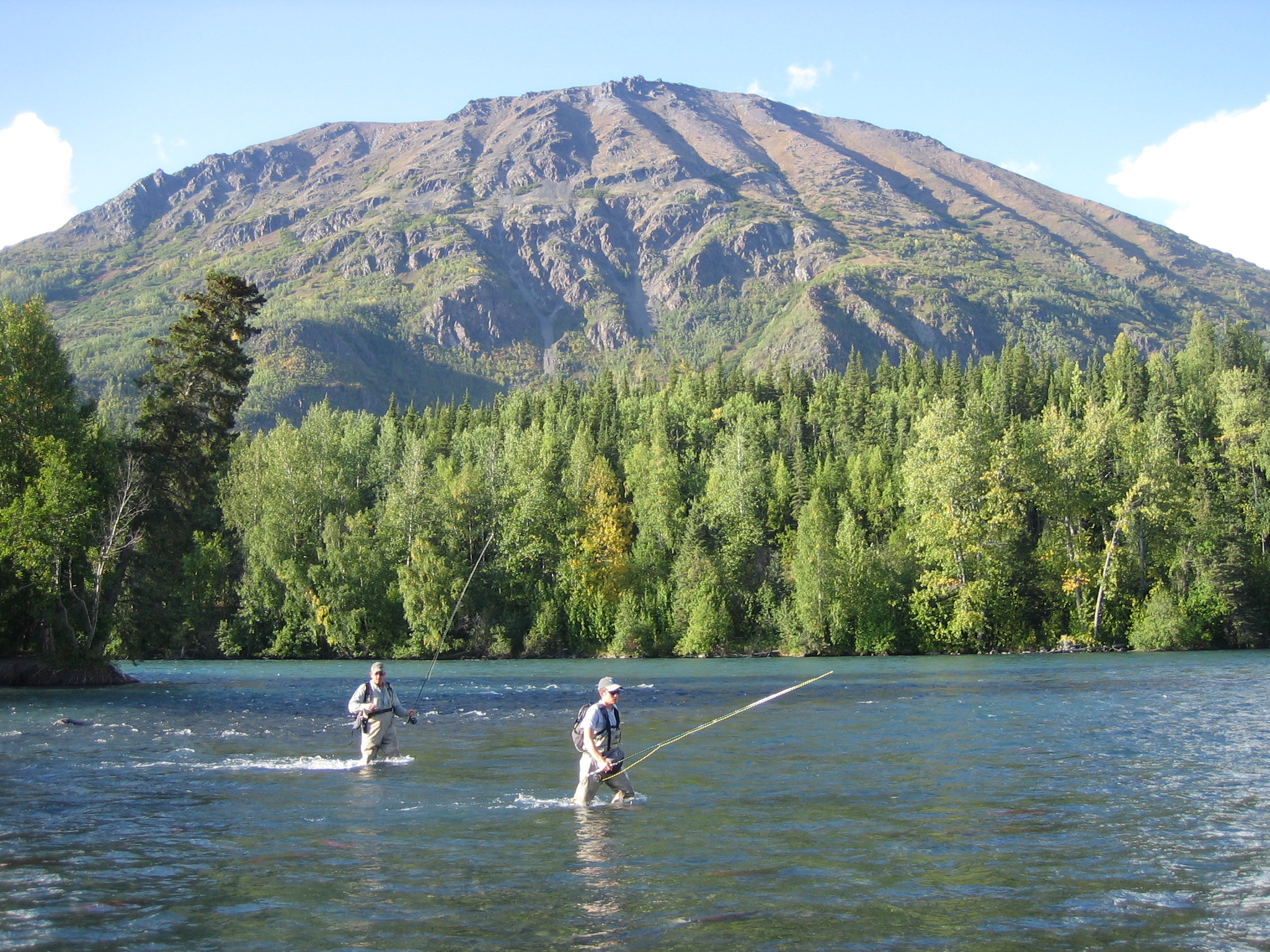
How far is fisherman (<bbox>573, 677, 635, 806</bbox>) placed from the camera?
17.7 meters

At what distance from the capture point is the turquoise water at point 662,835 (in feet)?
37.1

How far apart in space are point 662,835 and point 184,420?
139ft

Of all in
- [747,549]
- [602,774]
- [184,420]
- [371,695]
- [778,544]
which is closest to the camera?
[602,774]

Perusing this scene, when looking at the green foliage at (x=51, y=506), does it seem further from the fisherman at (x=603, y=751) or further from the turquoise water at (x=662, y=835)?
the fisherman at (x=603, y=751)

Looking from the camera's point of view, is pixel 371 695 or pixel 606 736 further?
pixel 371 695

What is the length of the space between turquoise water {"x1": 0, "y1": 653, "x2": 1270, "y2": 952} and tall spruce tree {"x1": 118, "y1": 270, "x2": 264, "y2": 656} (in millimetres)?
18971

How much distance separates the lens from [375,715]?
75.8 feet

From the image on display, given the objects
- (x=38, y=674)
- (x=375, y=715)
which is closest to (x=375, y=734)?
(x=375, y=715)

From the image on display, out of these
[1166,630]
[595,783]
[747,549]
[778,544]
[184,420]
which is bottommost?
[1166,630]

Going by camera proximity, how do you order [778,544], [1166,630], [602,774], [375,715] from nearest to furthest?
[602,774] < [375,715] < [1166,630] < [778,544]

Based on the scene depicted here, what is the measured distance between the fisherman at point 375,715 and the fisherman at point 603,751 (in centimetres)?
637

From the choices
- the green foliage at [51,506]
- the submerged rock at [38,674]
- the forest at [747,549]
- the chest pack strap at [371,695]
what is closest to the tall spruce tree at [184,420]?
the green foliage at [51,506]

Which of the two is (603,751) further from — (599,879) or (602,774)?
(599,879)

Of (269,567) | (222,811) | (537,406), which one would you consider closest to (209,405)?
(269,567)
